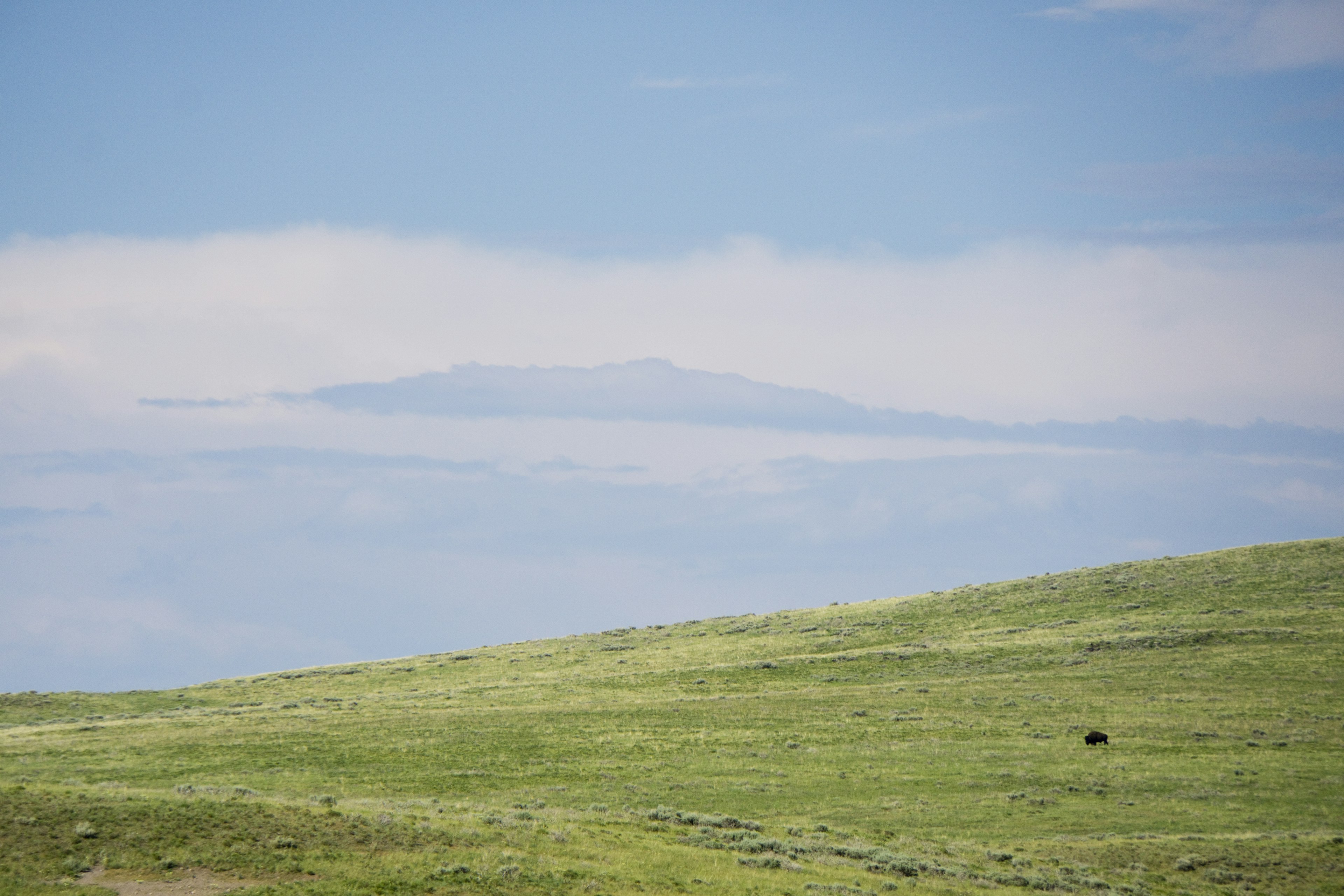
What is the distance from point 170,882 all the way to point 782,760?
29626 mm

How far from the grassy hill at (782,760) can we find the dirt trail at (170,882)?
30 cm

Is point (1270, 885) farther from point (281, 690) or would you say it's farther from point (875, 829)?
point (281, 690)

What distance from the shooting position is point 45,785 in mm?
32812

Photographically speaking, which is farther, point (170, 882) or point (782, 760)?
point (782, 760)

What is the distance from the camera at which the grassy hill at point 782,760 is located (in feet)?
91.6

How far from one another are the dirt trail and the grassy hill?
30cm

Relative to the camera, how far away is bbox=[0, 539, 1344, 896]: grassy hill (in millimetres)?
27906

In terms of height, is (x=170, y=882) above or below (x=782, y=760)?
above

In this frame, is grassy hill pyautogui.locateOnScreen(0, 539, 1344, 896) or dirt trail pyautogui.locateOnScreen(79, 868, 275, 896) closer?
dirt trail pyautogui.locateOnScreen(79, 868, 275, 896)

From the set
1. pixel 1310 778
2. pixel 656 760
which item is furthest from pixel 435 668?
pixel 1310 778

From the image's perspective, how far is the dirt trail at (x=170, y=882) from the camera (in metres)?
23.7

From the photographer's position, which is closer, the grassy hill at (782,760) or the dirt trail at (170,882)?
the dirt trail at (170,882)

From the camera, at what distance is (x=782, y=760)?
155ft

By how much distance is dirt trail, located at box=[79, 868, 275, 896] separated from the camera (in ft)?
77.8
